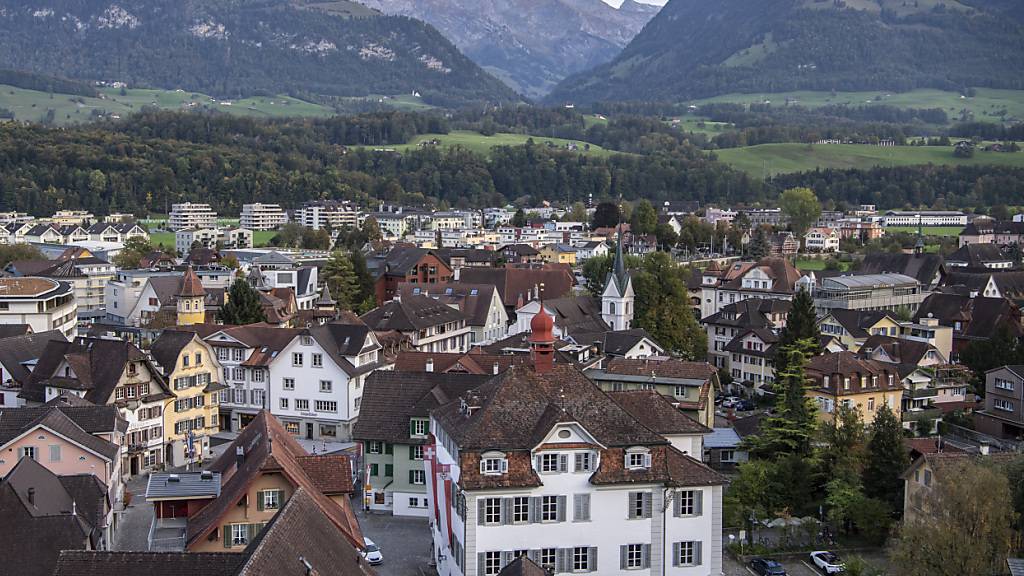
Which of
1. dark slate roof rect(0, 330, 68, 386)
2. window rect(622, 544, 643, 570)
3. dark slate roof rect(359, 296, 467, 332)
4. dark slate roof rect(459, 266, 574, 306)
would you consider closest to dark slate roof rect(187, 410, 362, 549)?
window rect(622, 544, 643, 570)

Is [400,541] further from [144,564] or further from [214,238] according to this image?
[214,238]

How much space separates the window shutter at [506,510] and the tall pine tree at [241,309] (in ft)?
110

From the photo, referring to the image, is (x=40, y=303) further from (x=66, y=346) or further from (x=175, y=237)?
(x=175, y=237)

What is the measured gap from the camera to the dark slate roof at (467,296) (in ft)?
224

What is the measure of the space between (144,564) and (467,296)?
51742mm

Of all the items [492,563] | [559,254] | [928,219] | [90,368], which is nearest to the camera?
[492,563]

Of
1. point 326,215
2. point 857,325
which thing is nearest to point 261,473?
point 857,325

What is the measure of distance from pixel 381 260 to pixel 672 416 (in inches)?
2340

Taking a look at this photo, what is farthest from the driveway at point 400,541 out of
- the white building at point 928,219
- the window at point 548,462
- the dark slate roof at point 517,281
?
the white building at point 928,219

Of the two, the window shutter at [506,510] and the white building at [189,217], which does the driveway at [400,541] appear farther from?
the white building at [189,217]

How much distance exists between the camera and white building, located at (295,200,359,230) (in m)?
146

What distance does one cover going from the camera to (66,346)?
133 ft

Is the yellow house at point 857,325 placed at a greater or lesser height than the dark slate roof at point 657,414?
lesser

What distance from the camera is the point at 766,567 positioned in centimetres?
3133
